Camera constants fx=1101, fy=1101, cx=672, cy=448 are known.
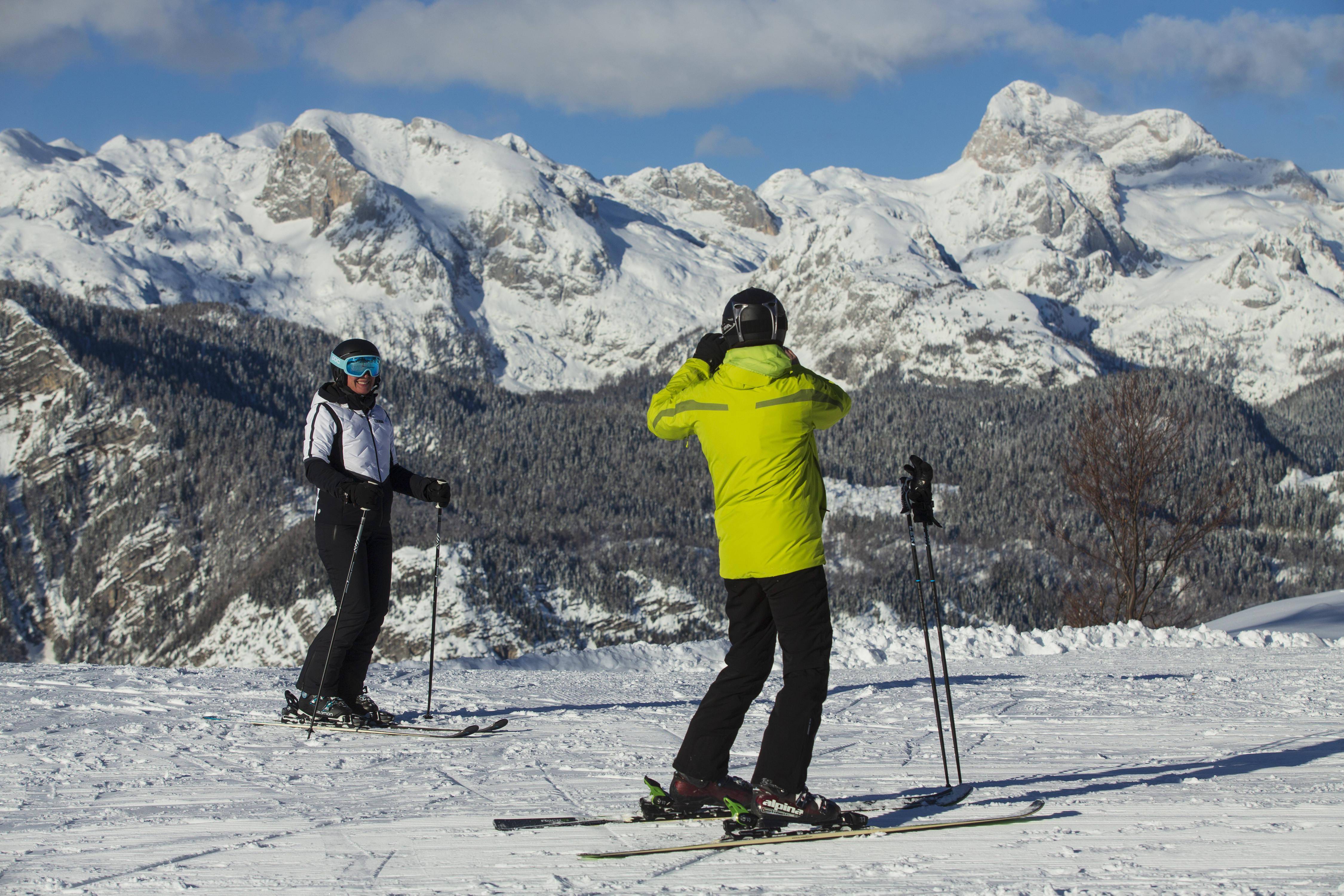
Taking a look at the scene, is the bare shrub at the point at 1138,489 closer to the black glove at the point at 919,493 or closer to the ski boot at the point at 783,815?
the black glove at the point at 919,493

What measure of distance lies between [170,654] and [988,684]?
15750 centimetres

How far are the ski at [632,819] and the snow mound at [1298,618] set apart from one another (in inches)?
560

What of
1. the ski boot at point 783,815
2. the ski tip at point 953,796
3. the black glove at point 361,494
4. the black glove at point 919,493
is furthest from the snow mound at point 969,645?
the ski boot at point 783,815

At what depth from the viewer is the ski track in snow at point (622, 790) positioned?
13.5 ft

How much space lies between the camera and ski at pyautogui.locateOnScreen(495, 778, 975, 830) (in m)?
4.85

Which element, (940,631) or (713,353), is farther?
(940,631)

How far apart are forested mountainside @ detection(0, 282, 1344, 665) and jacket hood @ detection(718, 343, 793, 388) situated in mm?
110835

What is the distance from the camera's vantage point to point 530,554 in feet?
449

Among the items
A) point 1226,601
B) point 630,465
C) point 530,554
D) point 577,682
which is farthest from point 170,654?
point 577,682

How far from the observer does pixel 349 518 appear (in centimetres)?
752

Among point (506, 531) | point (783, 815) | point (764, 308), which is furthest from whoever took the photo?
point (506, 531)

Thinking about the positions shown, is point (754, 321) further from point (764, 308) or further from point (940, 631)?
point (940, 631)

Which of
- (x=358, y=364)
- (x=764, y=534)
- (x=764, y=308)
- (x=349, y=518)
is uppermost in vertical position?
(x=358, y=364)

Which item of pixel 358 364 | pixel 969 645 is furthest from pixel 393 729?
pixel 969 645
